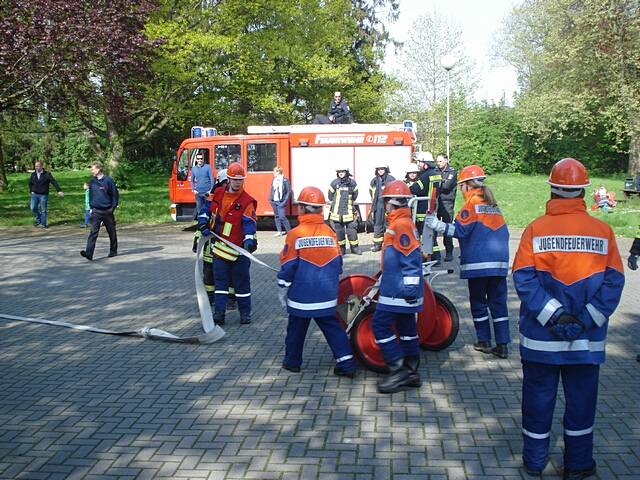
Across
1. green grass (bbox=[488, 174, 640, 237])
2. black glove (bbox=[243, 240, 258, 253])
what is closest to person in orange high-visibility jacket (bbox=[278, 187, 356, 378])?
black glove (bbox=[243, 240, 258, 253])

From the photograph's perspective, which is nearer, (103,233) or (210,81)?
(103,233)

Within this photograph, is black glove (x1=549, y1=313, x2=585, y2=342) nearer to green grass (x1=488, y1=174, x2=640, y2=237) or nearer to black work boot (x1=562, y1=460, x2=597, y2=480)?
black work boot (x1=562, y1=460, x2=597, y2=480)

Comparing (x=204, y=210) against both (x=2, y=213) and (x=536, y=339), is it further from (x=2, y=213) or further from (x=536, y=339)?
(x=2, y=213)

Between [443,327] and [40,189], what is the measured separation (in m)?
14.0

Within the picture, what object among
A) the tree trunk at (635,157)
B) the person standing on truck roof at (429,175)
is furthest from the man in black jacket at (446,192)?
the tree trunk at (635,157)

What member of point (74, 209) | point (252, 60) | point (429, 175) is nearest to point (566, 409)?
point (429, 175)

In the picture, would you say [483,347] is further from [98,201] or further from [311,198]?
[98,201]

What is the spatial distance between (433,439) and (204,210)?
445 cm

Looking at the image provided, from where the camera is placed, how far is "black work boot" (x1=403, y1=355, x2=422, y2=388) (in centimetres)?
552

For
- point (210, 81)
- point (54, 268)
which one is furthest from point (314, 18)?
point (54, 268)

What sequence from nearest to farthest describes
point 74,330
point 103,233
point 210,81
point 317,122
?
point 74,330 → point 103,233 → point 317,122 → point 210,81

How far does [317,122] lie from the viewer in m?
→ 18.4

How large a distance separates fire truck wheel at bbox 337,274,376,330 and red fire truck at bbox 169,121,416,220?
10723mm

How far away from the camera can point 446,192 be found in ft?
39.4
